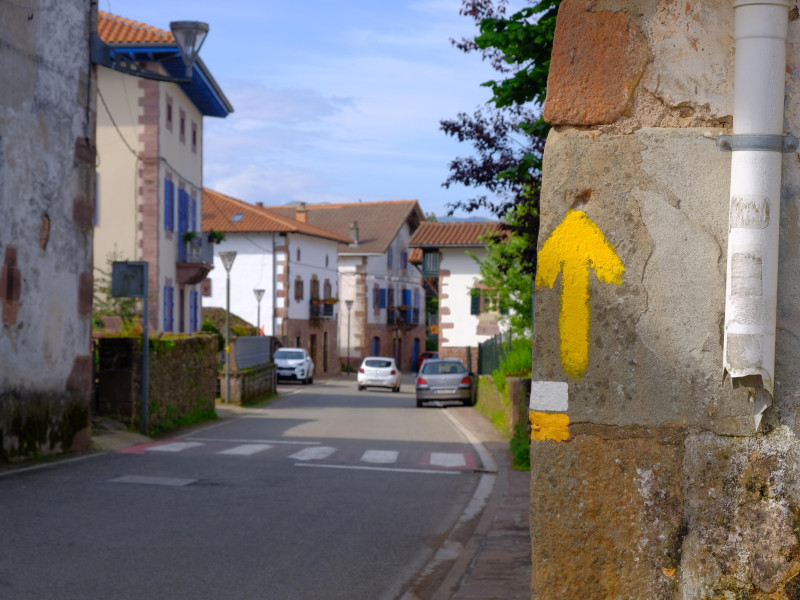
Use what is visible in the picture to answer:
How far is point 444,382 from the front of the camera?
112 ft

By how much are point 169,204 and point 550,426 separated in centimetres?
3208

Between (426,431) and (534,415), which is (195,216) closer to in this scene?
(426,431)

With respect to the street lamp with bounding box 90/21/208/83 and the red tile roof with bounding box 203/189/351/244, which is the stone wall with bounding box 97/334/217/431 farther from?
the red tile roof with bounding box 203/189/351/244

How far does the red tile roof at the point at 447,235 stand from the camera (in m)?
49.4

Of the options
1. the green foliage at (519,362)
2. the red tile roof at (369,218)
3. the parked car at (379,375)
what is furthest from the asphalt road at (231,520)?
the red tile roof at (369,218)

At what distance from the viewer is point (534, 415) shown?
3.73 metres

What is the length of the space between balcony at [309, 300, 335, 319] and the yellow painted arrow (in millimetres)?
60966

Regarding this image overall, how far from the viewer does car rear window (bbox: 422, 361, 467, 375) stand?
34.7m

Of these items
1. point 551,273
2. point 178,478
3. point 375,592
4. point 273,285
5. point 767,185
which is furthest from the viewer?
point 273,285

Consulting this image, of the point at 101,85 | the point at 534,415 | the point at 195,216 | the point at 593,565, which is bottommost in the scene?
the point at 593,565

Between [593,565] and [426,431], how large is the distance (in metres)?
20.0

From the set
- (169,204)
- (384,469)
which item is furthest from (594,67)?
(169,204)

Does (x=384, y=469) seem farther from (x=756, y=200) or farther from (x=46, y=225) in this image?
(x=756, y=200)

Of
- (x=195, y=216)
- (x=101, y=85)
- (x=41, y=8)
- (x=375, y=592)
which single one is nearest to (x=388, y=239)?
(x=195, y=216)
